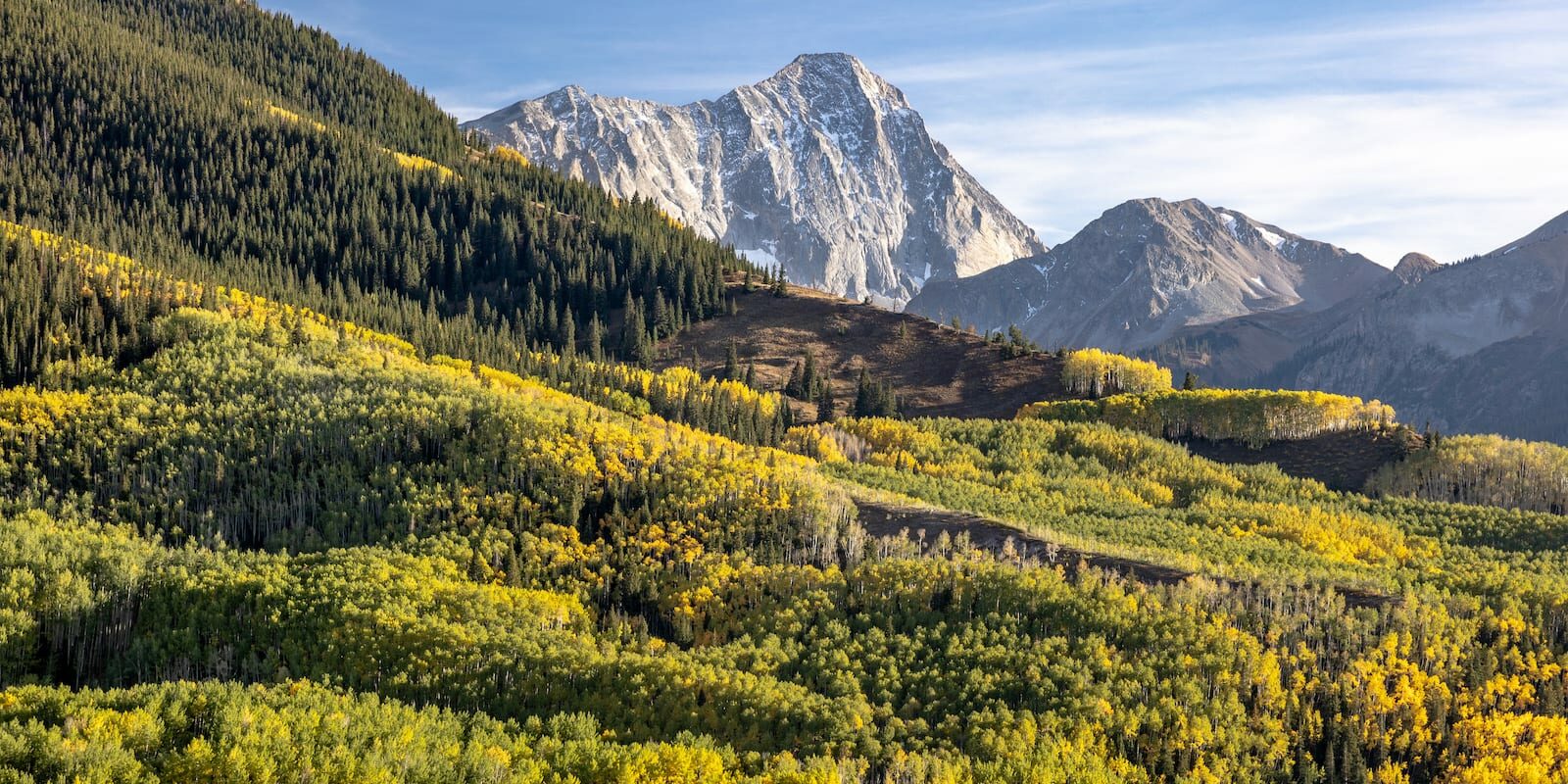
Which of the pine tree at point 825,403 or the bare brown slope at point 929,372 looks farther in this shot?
the bare brown slope at point 929,372

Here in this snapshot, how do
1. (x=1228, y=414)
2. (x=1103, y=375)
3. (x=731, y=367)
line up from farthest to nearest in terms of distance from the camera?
(x=1103, y=375), (x=731, y=367), (x=1228, y=414)

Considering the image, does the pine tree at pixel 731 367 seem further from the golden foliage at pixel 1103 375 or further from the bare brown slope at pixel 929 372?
the golden foliage at pixel 1103 375

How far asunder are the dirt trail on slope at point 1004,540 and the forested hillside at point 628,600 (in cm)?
55

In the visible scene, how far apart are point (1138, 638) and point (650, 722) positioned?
28.6 meters

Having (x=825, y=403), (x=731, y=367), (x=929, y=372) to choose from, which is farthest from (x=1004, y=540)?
(x=929, y=372)

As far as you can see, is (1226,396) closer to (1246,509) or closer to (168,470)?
(1246,509)

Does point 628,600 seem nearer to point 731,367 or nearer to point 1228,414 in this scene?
point 731,367

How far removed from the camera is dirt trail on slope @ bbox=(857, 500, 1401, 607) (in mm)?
78688

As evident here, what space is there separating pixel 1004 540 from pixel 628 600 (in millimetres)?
27993

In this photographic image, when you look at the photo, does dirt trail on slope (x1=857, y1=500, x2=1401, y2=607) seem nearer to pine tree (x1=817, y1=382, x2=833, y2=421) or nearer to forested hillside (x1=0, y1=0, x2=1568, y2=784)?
forested hillside (x1=0, y1=0, x2=1568, y2=784)

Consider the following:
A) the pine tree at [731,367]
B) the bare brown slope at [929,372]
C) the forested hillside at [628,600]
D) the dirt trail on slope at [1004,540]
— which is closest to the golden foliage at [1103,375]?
the bare brown slope at [929,372]

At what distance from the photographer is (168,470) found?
96375mm

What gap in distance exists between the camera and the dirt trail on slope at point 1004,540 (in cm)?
7869

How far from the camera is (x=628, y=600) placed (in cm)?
8281
